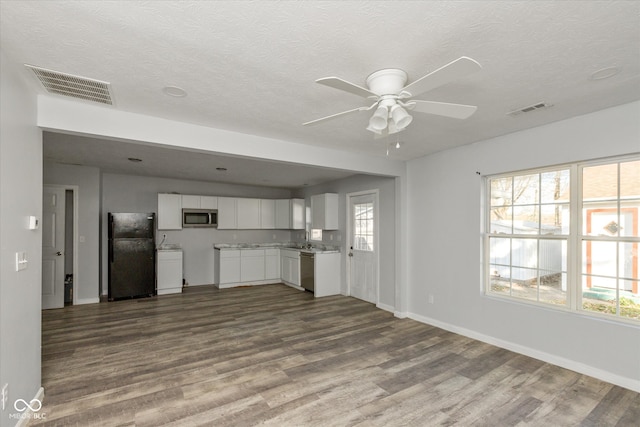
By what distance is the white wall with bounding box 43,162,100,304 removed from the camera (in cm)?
543

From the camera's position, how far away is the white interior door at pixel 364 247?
5598 mm


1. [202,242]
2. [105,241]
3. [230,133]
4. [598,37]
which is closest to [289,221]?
[202,242]

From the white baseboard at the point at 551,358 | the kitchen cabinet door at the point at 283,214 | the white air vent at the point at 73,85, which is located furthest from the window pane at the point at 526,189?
the kitchen cabinet door at the point at 283,214

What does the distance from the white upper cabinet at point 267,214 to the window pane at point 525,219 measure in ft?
18.3

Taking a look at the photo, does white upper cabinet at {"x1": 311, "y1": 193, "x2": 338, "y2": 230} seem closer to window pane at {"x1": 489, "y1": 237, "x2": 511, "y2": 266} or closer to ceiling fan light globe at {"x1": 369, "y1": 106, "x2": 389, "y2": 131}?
window pane at {"x1": 489, "y1": 237, "x2": 511, "y2": 266}

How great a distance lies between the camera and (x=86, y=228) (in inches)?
218

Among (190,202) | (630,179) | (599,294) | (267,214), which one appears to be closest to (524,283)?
(599,294)

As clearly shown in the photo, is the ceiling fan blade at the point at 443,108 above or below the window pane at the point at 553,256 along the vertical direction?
above

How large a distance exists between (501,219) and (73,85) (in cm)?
459

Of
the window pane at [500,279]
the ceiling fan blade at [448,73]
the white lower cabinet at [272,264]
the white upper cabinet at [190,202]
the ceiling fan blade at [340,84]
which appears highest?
the ceiling fan blade at [448,73]

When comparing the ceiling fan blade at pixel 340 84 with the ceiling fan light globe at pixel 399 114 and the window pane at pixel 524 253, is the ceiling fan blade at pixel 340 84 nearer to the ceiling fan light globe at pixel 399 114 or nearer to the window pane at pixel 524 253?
the ceiling fan light globe at pixel 399 114

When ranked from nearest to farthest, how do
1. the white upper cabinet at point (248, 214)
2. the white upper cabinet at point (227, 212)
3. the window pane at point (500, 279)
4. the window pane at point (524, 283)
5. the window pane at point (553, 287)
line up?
1. the window pane at point (553, 287)
2. the window pane at point (524, 283)
3. the window pane at point (500, 279)
4. the white upper cabinet at point (227, 212)
5. the white upper cabinet at point (248, 214)

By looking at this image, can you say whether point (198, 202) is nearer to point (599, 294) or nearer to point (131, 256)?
point (131, 256)

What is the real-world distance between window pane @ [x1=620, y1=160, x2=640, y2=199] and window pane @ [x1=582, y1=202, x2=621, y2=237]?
0.13m
